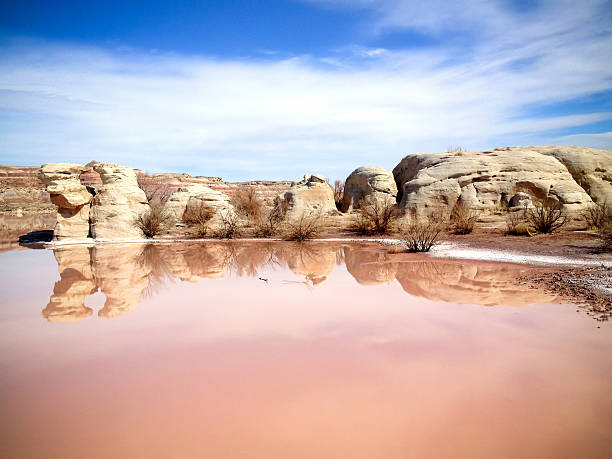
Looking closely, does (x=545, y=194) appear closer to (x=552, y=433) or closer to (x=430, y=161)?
(x=430, y=161)

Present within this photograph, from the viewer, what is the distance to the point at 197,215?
1602cm

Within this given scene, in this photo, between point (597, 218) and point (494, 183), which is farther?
point (494, 183)

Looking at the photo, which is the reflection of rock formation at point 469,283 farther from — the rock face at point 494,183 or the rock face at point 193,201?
the rock face at point 193,201

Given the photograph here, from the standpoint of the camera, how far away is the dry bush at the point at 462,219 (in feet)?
42.1

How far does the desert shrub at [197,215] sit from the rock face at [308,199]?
3.43m

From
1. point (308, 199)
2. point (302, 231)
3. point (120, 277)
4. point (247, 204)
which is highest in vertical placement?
point (308, 199)

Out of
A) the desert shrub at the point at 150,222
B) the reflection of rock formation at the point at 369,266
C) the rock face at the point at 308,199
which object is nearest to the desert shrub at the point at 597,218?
the reflection of rock formation at the point at 369,266

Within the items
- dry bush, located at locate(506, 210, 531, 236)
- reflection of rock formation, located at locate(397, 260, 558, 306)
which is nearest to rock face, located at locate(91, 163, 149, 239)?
reflection of rock formation, located at locate(397, 260, 558, 306)

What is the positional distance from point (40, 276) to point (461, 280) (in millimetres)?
8287

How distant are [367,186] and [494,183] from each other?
543 centimetres

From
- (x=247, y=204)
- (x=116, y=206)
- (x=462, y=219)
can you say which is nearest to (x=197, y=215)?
(x=247, y=204)

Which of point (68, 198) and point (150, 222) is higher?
point (68, 198)

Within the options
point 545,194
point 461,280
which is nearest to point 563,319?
point 461,280

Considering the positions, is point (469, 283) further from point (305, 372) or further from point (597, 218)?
point (597, 218)
